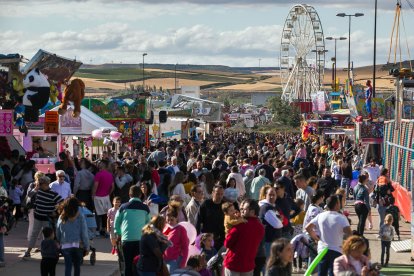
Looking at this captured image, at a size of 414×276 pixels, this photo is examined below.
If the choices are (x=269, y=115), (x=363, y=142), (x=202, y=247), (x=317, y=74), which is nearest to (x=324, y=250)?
(x=202, y=247)

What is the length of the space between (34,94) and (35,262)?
7.93 metres

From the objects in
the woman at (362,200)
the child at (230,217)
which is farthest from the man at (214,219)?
the woman at (362,200)

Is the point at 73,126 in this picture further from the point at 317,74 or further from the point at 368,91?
the point at 317,74

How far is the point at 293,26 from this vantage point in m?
104

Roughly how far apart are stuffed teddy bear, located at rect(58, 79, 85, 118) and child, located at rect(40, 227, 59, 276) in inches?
495

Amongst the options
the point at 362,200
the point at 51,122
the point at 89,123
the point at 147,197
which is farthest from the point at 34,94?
the point at 147,197

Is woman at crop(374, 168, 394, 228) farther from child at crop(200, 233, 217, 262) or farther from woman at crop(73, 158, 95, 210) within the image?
child at crop(200, 233, 217, 262)

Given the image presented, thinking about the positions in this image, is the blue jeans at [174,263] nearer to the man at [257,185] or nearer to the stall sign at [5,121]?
the man at [257,185]

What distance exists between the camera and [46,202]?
668 inches

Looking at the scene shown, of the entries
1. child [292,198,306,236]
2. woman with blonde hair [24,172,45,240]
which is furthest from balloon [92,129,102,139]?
child [292,198,306,236]

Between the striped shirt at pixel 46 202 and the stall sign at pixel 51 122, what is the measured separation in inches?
408

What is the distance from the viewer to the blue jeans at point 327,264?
13.1m

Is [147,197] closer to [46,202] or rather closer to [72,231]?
[46,202]

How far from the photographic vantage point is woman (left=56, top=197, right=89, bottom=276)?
14.4m
